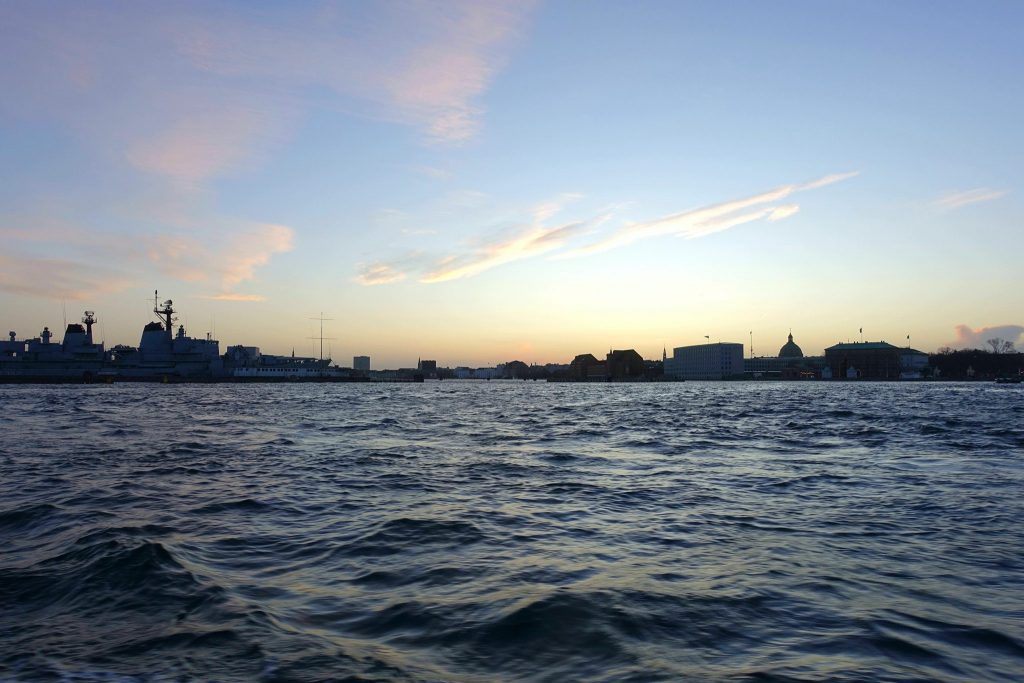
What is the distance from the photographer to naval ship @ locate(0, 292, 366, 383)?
140 meters

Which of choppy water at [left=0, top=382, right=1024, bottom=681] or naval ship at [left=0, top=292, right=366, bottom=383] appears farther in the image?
naval ship at [left=0, top=292, right=366, bottom=383]

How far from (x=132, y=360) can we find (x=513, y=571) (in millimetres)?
171357

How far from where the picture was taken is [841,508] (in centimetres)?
1460

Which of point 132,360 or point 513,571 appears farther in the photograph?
point 132,360

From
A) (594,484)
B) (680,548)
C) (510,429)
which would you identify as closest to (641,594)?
(680,548)

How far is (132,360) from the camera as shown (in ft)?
508

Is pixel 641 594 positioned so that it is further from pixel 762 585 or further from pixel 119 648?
pixel 119 648

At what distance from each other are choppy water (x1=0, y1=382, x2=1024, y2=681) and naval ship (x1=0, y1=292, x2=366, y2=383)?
145673mm

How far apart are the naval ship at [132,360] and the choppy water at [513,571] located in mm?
145673

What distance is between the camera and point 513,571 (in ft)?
32.4

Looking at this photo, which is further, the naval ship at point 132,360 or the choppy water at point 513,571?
the naval ship at point 132,360

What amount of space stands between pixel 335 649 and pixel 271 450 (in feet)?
72.3

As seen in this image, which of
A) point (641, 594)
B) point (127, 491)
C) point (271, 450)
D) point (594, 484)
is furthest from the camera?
point (271, 450)

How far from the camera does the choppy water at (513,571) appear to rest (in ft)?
22.0
